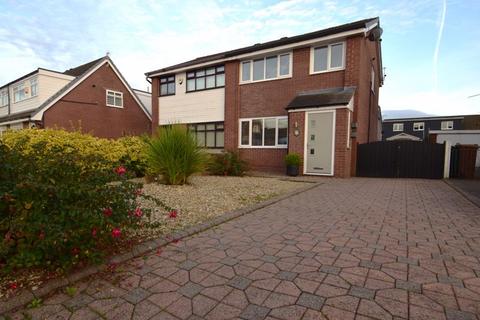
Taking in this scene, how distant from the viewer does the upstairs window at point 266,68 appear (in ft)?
41.8

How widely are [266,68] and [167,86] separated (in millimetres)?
7416

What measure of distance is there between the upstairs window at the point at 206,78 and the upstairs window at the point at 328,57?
208 inches

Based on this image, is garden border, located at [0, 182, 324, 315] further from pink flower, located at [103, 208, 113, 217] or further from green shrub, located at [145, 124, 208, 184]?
green shrub, located at [145, 124, 208, 184]

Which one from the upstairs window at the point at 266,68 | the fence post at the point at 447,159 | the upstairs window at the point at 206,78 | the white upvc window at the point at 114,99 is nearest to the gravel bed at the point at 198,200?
the fence post at the point at 447,159

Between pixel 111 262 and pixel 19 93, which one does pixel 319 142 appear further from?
pixel 19 93

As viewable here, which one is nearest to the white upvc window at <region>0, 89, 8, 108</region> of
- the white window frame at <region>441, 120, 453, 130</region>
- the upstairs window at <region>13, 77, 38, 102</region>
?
the upstairs window at <region>13, 77, 38, 102</region>

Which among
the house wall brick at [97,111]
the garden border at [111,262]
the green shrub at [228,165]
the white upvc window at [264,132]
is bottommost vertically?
the garden border at [111,262]

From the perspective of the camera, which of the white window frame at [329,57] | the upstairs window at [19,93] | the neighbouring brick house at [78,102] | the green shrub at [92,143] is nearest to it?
the green shrub at [92,143]

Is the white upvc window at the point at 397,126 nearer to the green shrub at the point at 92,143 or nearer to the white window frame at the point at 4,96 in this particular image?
the green shrub at the point at 92,143

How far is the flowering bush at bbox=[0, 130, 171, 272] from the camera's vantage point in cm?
215

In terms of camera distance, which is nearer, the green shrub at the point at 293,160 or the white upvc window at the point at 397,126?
the green shrub at the point at 293,160

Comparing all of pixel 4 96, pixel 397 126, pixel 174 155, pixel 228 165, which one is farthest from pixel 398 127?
pixel 4 96

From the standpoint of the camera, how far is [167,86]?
17516 millimetres

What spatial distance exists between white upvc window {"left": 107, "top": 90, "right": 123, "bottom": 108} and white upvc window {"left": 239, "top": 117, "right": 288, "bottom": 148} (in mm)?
12397
